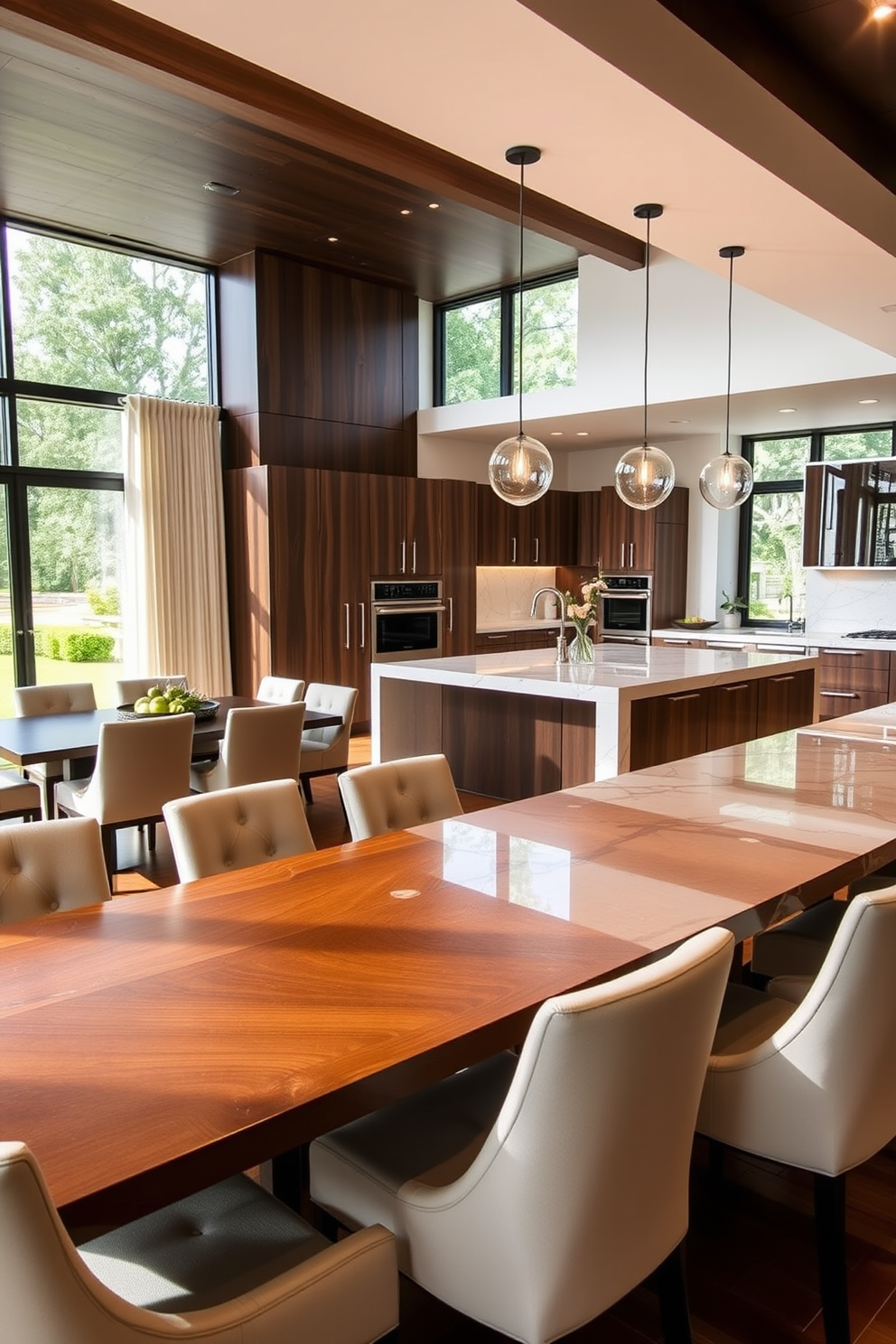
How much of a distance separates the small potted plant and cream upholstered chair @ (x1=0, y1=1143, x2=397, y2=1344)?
761 centimetres

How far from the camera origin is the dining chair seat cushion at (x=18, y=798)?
4.23 meters

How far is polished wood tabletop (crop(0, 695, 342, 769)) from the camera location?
3.85 m

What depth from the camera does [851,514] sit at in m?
7.61

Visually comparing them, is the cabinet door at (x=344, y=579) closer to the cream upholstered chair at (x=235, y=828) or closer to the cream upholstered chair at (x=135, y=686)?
the cream upholstered chair at (x=135, y=686)

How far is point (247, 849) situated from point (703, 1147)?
1.37m

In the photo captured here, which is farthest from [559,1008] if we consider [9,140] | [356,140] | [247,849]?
[9,140]

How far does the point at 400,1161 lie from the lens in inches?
59.6

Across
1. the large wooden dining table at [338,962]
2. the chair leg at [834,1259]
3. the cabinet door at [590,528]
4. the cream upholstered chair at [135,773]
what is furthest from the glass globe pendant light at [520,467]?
the cabinet door at [590,528]

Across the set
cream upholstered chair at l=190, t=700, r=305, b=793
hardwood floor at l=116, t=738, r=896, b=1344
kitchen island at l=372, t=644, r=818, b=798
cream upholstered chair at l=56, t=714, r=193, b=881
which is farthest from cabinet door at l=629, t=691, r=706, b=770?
hardwood floor at l=116, t=738, r=896, b=1344

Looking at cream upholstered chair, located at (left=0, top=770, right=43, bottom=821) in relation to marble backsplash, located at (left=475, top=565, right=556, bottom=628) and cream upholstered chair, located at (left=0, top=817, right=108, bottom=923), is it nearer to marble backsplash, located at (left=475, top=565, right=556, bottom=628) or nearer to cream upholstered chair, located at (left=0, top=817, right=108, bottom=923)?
cream upholstered chair, located at (left=0, top=817, right=108, bottom=923)

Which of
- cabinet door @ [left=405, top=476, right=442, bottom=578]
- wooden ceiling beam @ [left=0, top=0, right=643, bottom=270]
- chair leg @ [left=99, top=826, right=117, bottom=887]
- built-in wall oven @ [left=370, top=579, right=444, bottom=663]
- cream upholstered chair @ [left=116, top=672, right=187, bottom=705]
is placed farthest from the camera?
cabinet door @ [left=405, top=476, right=442, bottom=578]

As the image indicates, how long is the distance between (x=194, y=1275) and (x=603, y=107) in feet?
8.88

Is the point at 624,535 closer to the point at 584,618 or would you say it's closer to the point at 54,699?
the point at 584,618

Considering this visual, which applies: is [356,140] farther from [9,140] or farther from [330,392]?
[330,392]
